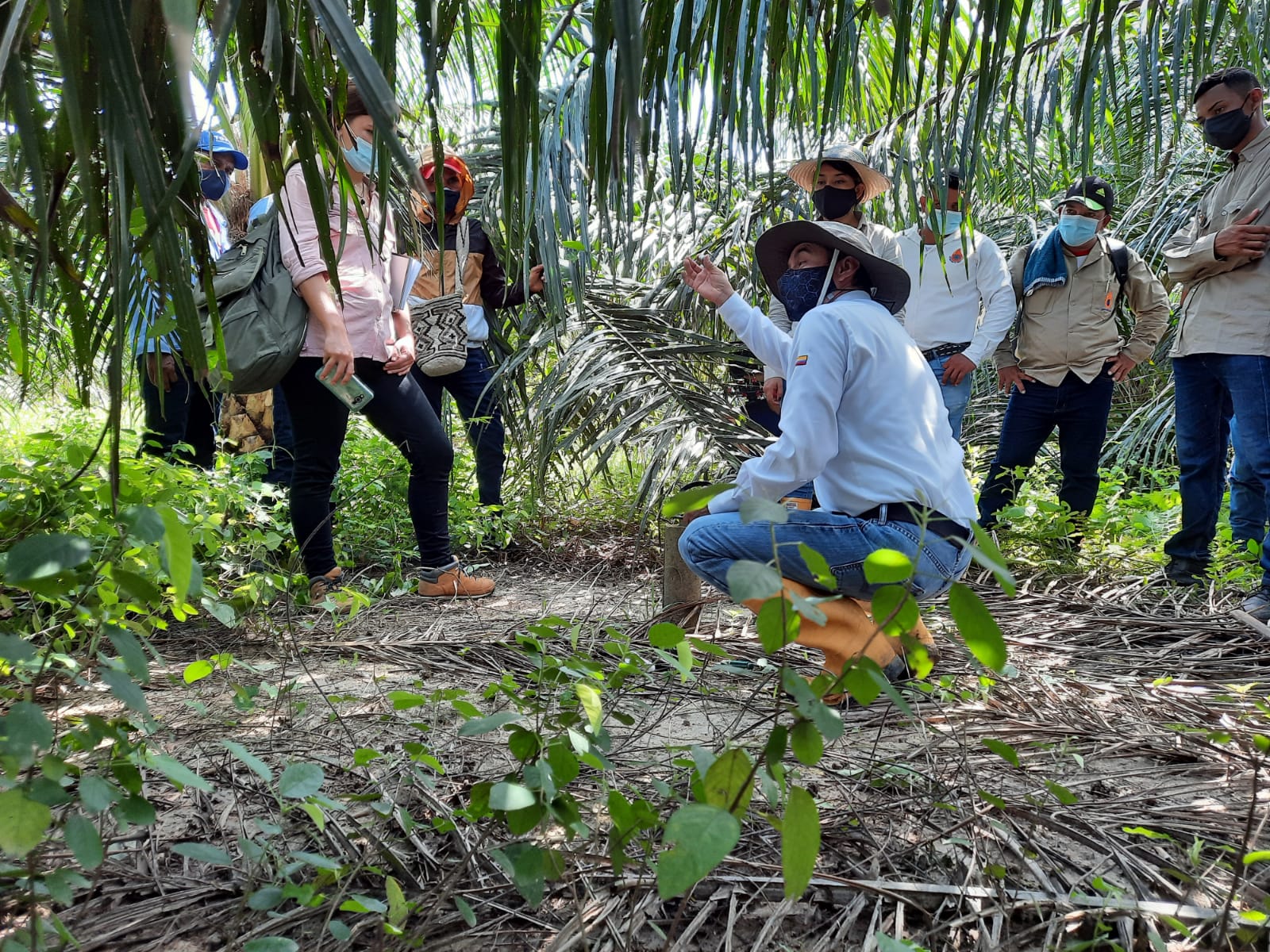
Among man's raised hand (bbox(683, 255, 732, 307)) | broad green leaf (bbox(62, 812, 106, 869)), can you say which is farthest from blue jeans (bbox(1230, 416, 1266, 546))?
broad green leaf (bbox(62, 812, 106, 869))

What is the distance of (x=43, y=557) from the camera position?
3.02 ft

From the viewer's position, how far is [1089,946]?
1.26 m

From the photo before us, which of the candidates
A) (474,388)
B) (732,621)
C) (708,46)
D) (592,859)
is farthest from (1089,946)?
(474,388)

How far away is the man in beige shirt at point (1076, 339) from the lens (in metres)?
3.85

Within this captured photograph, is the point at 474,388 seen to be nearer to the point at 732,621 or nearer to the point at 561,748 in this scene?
the point at 732,621

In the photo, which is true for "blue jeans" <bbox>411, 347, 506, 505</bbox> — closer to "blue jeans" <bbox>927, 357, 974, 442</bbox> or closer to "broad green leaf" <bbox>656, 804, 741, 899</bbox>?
"blue jeans" <bbox>927, 357, 974, 442</bbox>

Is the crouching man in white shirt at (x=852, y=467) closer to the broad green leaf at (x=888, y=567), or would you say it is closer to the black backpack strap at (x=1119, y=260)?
the broad green leaf at (x=888, y=567)

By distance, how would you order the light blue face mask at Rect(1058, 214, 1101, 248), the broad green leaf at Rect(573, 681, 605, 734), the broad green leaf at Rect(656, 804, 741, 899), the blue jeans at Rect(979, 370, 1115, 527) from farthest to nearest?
the blue jeans at Rect(979, 370, 1115, 527), the light blue face mask at Rect(1058, 214, 1101, 248), the broad green leaf at Rect(573, 681, 605, 734), the broad green leaf at Rect(656, 804, 741, 899)

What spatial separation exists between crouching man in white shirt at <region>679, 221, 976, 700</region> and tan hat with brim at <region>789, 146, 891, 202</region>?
2.75 ft

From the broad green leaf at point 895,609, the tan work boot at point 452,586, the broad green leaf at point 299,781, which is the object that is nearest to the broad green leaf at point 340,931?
the broad green leaf at point 299,781

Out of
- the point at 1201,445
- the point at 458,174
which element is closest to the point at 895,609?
the point at 458,174

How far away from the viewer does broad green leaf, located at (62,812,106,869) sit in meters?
0.98

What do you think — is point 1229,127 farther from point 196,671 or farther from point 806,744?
point 196,671

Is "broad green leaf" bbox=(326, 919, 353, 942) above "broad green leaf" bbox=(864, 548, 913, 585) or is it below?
below
